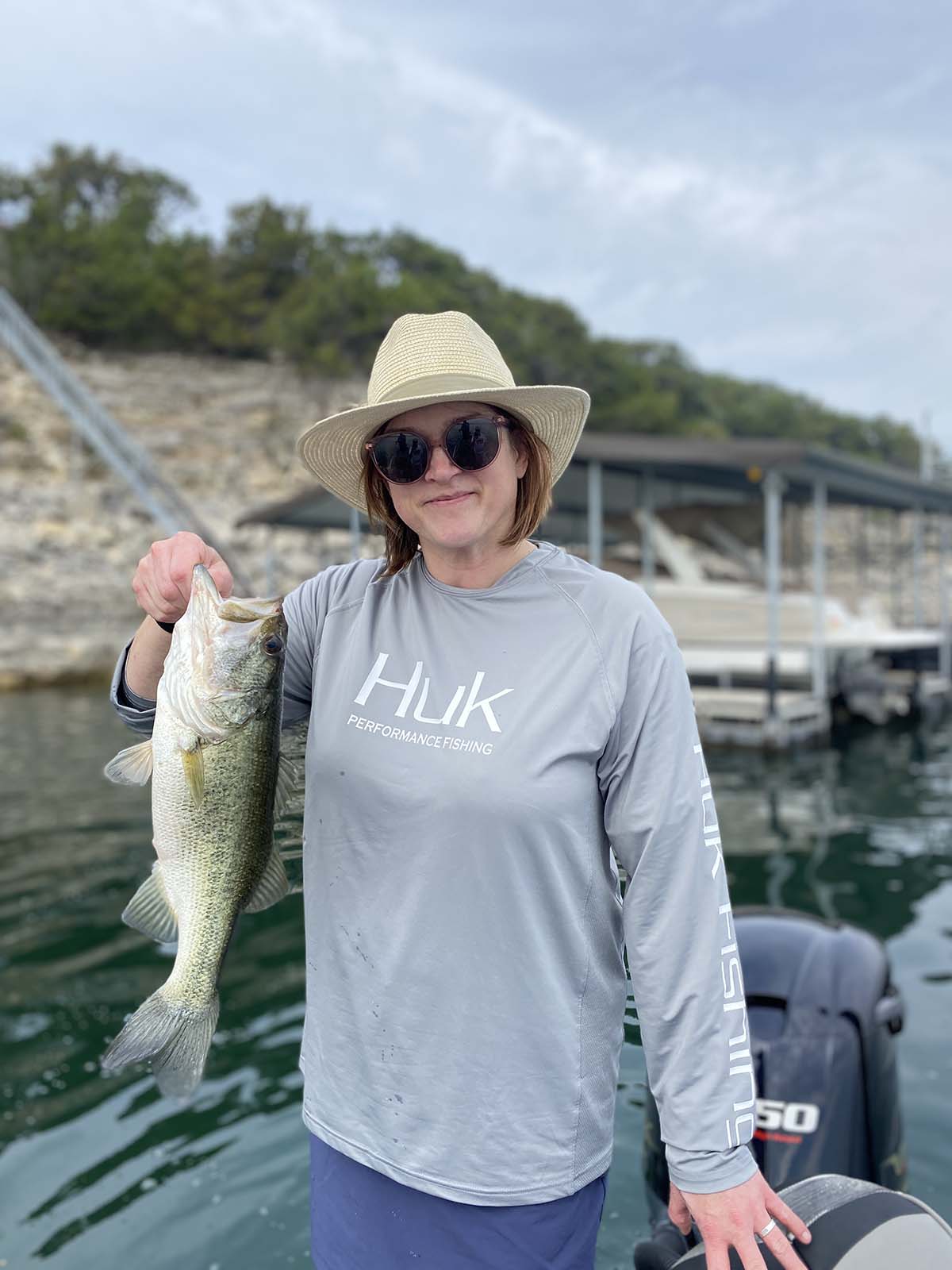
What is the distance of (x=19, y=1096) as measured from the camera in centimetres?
443

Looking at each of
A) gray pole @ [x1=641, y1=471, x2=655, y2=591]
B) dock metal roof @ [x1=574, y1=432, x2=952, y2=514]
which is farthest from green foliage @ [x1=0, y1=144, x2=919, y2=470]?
dock metal roof @ [x1=574, y1=432, x2=952, y2=514]

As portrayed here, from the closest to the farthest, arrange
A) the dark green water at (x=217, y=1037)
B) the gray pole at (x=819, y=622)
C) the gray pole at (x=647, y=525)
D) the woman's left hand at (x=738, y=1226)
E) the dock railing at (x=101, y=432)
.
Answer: the woman's left hand at (x=738, y=1226)
the dark green water at (x=217, y=1037)
the gray pole at (x=819, y=622)
the gray pole at (x=647, y=525)
the dock railing at (x=101, y=432)

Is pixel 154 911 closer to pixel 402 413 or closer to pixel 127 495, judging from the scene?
pixel 402 413

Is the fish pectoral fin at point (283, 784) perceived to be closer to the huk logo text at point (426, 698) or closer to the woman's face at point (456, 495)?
the huk logo text at point (426, 698)

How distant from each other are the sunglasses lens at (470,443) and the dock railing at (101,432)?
70.4ft

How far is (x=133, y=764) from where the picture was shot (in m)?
2.09

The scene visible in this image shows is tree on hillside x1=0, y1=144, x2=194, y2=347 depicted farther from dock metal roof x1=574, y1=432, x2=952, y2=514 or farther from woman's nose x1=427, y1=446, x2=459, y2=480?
woman's nose x1=427, y1=446, x2=459, y2=480

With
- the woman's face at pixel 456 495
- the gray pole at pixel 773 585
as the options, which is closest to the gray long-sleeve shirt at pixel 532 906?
the woman's face at pixel 456 495

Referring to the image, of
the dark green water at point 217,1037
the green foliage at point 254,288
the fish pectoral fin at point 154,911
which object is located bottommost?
the dark green water at point 217,1037

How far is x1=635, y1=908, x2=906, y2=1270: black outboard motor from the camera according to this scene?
275cm

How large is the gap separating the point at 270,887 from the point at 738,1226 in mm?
1121

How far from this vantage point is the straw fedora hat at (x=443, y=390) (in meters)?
1.98

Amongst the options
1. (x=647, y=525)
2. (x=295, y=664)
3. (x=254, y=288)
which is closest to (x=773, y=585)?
(x=647, y=525)

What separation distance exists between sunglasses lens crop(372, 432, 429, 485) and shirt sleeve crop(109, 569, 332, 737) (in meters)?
0.35
